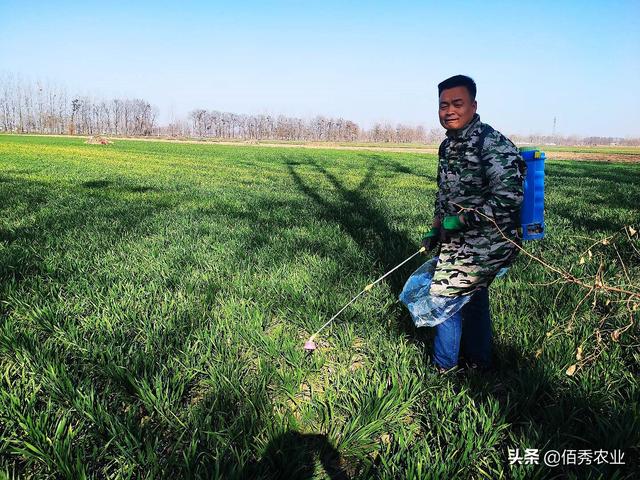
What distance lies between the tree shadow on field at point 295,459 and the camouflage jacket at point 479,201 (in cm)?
108

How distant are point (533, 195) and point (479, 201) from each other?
278 mm

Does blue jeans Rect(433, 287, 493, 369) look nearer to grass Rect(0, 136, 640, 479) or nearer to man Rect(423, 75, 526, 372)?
man Rect(423, 75, 526, 372)

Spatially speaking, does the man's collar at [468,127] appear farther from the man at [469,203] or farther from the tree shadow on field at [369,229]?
the tree shadow on field at [369,229]

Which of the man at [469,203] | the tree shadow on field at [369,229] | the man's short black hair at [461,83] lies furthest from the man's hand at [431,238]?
the tree shadow on field at [369,229]

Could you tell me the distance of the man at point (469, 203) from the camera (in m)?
2.13

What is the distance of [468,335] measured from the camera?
2652mm

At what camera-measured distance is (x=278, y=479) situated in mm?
1775

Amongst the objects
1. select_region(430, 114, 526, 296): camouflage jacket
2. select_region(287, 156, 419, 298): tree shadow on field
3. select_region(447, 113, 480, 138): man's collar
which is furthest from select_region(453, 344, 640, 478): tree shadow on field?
select_region(447, 113, 480, 138): man's collar

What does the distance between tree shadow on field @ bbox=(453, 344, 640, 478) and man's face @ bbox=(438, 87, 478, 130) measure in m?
1.50

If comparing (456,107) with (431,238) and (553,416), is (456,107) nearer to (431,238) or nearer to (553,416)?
(431,238)

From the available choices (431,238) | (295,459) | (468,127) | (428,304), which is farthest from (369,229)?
(295,459)

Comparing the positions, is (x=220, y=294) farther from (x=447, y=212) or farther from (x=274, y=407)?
(x=447, y=212)

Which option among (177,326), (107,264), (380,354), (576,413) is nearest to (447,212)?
(380,354)

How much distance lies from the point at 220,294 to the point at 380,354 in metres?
1.56
